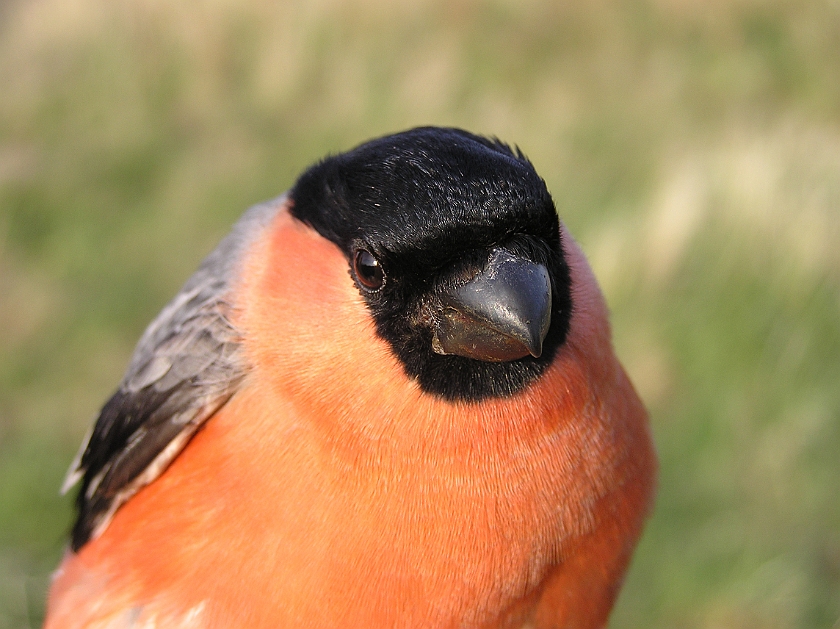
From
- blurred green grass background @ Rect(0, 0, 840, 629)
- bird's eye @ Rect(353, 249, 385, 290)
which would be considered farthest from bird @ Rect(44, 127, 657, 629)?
blurred green grass background @ Rect(0, 0, 840, 629)

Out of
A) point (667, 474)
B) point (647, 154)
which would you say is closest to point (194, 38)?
point (647, 154)

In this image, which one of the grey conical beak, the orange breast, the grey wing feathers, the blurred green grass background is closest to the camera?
the grey conical beak

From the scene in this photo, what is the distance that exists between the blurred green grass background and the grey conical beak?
279cm

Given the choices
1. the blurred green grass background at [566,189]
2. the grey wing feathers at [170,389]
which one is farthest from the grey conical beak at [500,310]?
the blurred green grass background at [566,189]

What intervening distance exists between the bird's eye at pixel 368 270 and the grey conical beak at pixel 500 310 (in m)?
0.16

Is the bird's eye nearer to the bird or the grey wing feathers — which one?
the bird

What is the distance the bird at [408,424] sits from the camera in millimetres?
1936

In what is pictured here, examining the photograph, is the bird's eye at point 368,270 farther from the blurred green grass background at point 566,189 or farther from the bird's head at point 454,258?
the blurred green grass background at point 566,189

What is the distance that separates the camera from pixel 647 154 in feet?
23.9

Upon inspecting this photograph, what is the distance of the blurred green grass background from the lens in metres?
4.54

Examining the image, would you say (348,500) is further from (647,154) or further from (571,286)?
(647,154)

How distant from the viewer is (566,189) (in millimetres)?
6766

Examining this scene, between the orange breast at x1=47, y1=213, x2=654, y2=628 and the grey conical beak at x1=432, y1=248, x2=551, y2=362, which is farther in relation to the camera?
the orange breast at x1=47, y1=213, x2=654, y2=628

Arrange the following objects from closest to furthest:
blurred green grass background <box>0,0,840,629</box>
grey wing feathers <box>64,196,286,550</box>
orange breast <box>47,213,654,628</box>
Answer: orange breast <box>47,213,654,628</box>
grey wing feathers <box>64,196,286,550</box>
blurred green grass background <box>0,0,840,629</box>
